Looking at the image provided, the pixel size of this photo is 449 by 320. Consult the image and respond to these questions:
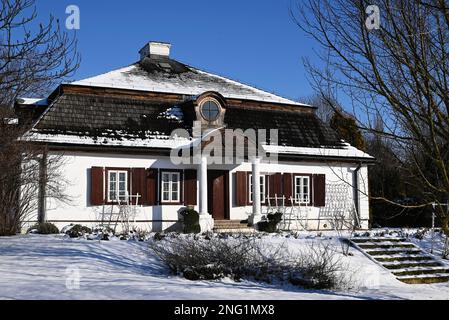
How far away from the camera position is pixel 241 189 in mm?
22344

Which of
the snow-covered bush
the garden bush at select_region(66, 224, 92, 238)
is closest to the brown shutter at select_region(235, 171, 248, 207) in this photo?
the garden bush at select_region(66, 224, 92, 238)

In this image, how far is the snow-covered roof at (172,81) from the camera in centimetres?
2286

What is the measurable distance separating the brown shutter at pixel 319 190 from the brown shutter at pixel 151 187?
664 cm

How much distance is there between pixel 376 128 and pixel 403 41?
122cm

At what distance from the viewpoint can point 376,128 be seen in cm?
793

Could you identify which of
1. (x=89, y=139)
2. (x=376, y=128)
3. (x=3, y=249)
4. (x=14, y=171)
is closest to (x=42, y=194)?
(x=89, y=139)

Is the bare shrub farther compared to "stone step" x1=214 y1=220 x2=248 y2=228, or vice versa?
"stone step" x1=214 y1=220 x2=248 y2=228

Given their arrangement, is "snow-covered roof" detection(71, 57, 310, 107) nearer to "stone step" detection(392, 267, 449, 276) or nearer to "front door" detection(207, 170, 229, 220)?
"front door" detection(207, 170, 229, 220)

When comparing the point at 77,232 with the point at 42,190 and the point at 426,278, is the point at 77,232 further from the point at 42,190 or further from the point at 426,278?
the point at 426,278

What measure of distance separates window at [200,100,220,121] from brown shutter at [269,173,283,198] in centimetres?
327

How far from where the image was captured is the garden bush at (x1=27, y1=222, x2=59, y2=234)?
57.6 ft

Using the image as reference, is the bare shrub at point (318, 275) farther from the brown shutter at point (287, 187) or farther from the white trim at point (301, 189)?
the white trim at point (301, 189)

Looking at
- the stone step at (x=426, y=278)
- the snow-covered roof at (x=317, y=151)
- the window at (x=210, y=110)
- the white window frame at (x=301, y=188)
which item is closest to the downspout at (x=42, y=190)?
the window at (x=210, y=110)
